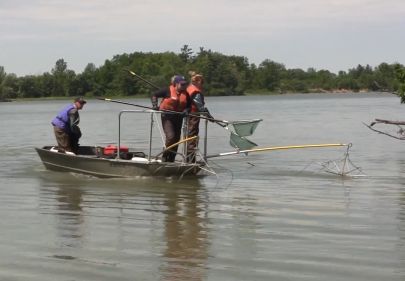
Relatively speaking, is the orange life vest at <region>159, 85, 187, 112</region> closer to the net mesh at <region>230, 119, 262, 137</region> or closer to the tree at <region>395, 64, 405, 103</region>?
the net mesh at <region>230, 119, 262, 137</region>

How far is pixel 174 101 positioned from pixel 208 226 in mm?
4414

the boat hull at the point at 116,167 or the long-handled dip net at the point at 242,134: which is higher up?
the long-handled dip net at the point at 242,134

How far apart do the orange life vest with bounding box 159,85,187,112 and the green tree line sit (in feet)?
288

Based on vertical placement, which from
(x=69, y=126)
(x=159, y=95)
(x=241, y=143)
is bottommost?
(x=241, y=143)

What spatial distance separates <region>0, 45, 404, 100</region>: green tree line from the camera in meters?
116

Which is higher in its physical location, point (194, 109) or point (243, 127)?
point (194, 109)

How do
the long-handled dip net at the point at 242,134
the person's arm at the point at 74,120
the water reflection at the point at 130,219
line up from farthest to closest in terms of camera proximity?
the person's arm at the point at 74,120, the long-handled dip net at the point at 242,134, the water reflection at the point at 130,219

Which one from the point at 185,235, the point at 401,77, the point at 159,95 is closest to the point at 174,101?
the point at 159,95

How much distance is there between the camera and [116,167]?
43.2 feet

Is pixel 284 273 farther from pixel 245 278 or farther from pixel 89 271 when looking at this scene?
pixel 89 271

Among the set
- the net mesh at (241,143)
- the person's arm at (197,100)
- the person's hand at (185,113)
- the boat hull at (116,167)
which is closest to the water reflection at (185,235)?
the boat hull at (116,167)

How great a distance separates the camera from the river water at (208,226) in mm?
6691

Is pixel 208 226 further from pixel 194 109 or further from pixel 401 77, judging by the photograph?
pixel 194 109

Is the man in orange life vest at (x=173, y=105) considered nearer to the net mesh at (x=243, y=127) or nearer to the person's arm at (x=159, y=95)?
the person's arm at (x=159, y=95)
